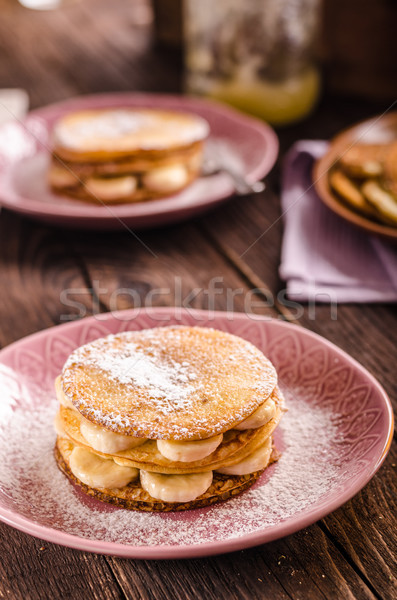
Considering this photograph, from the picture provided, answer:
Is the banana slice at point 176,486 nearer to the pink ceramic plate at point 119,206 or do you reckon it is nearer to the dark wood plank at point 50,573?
the dark wood plank at point 50,573

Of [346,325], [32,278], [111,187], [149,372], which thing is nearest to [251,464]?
[149,372]

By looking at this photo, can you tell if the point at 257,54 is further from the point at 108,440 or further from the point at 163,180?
the point at 108,440

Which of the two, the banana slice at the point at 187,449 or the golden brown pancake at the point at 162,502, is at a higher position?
the banana slice at the point at 187,449

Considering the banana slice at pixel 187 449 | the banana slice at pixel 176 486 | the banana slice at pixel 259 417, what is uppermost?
the banana slice at pixel 259 417

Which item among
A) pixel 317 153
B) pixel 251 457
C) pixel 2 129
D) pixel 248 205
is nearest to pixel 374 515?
pixel 251 457

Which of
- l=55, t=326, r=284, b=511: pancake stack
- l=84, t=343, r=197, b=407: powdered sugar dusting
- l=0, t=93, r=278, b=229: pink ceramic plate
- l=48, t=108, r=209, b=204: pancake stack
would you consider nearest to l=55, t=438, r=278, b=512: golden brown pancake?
l=55, t=326, r=284, b=511: pancake stack

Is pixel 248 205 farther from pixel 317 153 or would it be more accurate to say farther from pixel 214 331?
pixel 214 331

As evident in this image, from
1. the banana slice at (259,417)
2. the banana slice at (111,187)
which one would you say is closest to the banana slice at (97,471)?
the banana slice at (259,417)
